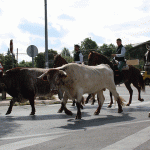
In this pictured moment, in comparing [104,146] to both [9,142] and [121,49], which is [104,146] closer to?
[9,142]

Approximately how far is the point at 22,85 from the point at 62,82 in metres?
2.03

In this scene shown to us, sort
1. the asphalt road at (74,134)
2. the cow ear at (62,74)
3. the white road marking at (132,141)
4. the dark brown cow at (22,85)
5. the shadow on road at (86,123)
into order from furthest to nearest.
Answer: the dark brown cow at (22,85) < the cow ear at (62,74) < the shadow on road at (86,123) < the asphalt road at (74,134) < the white road marking at (132,141)

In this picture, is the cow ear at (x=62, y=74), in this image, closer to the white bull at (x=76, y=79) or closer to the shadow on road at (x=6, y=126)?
the white bull at (x=76, y=79)

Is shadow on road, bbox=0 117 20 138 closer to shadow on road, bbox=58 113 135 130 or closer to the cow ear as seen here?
shadow on road, bbox=58 113 135 130

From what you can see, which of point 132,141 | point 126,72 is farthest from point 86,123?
point 126,72

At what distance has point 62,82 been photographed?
8.65m

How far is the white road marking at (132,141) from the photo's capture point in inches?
205

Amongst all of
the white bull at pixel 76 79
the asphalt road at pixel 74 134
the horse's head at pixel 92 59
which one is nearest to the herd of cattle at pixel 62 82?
the white bull at pixel 76 79

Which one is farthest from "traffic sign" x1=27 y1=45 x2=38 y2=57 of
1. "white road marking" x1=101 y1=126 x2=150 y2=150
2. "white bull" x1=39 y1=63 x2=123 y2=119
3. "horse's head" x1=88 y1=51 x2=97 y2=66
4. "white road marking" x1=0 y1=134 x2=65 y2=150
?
"white road marking" x1=101 y1=126 x2=150 y2=150

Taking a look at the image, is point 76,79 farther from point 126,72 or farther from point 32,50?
point 32,50

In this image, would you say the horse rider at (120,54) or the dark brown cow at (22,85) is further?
the horse rider at (120,54)

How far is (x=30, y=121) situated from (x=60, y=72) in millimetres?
1623

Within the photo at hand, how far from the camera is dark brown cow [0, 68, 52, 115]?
33.0 feet

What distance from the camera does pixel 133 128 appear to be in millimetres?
7148
